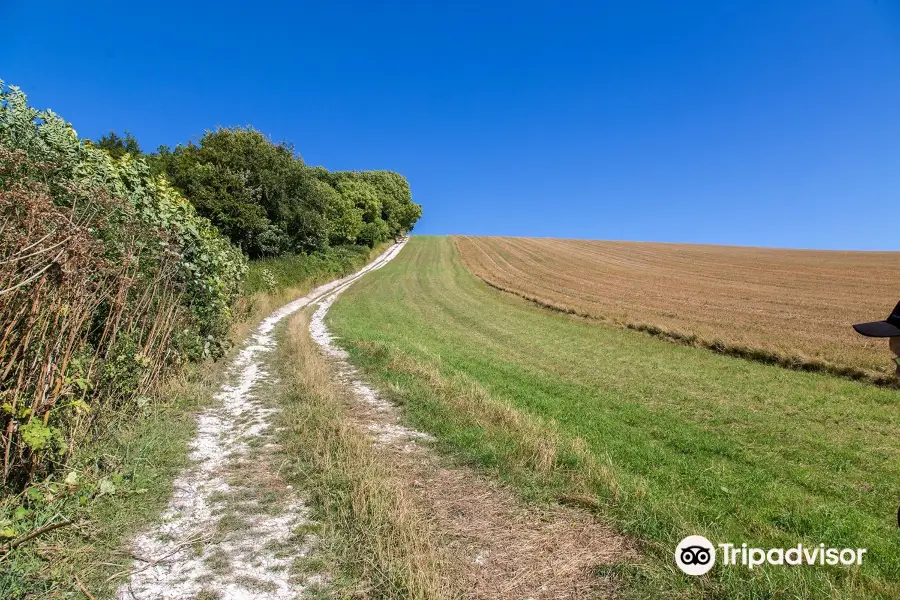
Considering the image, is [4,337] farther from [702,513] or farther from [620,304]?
[620,304]

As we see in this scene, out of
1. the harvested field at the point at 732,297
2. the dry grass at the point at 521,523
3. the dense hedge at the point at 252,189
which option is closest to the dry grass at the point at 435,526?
the dry grass at the point at 521,523

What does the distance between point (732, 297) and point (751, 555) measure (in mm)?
25014

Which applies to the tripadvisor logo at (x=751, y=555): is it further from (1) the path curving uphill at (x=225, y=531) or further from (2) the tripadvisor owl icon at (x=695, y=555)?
(1) the path curving uphill at (x=225, y=531)

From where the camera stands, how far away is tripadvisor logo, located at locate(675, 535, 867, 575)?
156 inches

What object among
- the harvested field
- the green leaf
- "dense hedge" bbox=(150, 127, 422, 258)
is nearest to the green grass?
the harvested field

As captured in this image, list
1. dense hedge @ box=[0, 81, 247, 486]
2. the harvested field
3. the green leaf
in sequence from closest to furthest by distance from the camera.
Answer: dense hedge @ box=[0, 81, 247, 486] → the green leaf → the harvested field

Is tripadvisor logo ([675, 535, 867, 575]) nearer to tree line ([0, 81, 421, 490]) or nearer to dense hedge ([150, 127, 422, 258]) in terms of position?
tree line ([0, 81, 421, 490])

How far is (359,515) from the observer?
450 centimetres

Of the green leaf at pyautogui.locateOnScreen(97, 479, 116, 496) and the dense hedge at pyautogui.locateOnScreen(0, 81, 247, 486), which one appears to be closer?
the dense hedge at pyautogui.locateOnScreen(0, 81, 247, 486)

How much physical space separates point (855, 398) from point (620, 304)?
13.4 meters

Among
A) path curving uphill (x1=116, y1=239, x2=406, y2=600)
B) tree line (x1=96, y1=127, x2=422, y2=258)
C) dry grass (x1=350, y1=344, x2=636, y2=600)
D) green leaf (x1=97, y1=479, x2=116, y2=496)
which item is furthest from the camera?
tree line (x1=96, y1=127, x2=422, y2=258)

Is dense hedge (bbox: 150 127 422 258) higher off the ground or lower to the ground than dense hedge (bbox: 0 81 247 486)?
higher

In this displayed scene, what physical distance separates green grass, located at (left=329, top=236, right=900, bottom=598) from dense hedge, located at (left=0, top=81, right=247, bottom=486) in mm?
4363

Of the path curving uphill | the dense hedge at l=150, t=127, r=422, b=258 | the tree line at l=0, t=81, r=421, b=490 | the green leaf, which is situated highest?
the dense hedge at l=150, t=127, r=422, b=258
